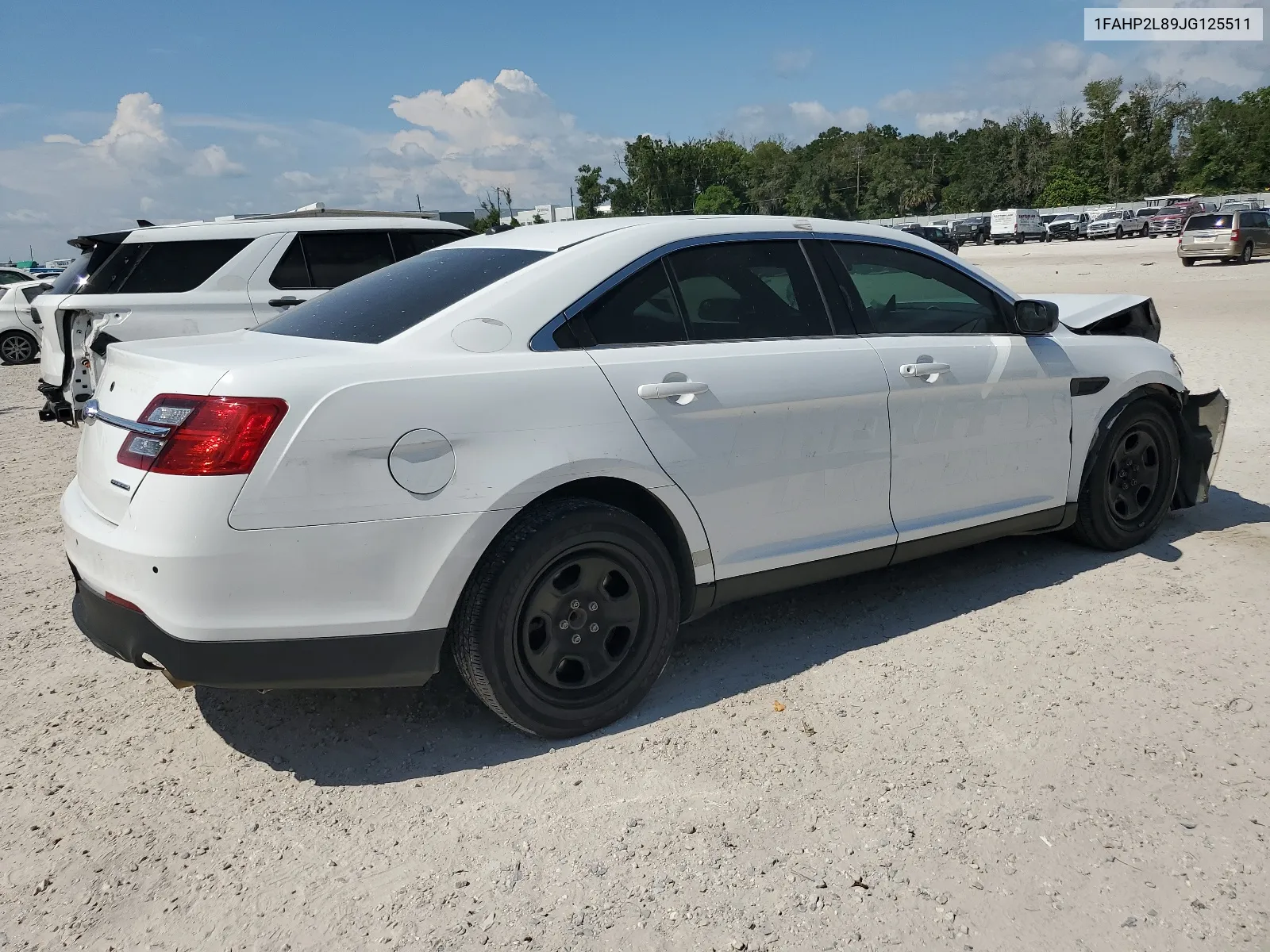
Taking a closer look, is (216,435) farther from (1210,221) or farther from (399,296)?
(1210,221)

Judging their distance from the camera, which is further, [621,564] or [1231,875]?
[621,564]

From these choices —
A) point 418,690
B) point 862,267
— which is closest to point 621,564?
point 418,690

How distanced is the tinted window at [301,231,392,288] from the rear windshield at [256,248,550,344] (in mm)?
4953

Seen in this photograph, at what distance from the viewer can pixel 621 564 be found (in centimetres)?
333

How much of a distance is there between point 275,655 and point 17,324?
18023 mm

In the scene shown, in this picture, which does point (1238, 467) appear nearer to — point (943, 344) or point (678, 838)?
point (943, 344)

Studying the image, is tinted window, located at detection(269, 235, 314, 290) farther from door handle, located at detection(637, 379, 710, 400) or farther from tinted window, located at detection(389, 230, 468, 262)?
door handle, located at detection(637, 379, 710, 400)

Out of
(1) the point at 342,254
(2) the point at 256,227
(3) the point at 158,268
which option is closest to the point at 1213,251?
(1) the point at 342,254

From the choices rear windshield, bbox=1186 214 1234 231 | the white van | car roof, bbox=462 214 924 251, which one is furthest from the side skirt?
the white van

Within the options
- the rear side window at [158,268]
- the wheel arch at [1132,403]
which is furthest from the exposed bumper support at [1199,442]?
the rear side window at [158,268]

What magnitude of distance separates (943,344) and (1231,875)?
2293 millimetres

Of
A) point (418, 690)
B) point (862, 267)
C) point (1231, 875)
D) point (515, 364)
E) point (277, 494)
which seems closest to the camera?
point (1231, 875)

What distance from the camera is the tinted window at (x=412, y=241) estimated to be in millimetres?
9164

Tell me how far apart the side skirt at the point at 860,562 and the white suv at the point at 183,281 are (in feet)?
20.1
